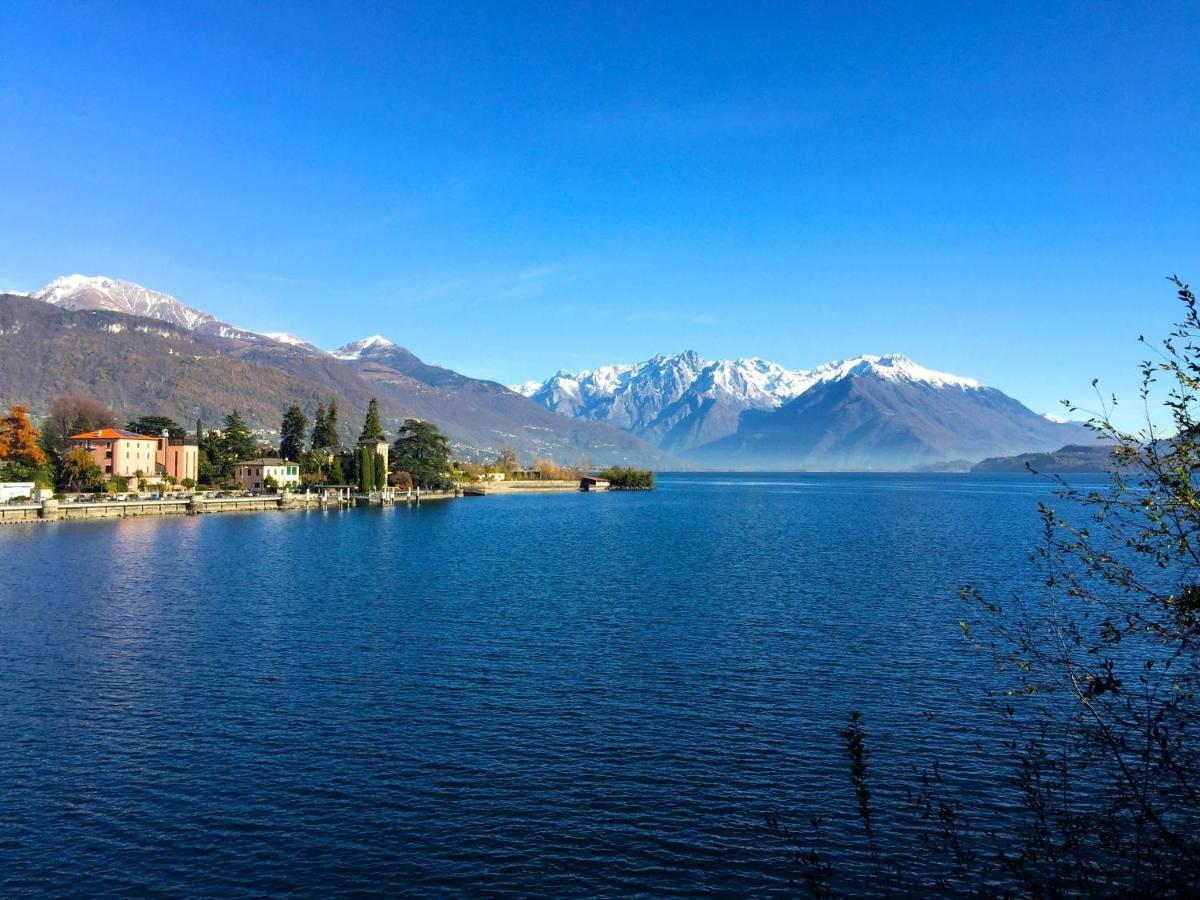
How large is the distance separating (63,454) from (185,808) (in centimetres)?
14428

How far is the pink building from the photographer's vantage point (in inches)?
5650

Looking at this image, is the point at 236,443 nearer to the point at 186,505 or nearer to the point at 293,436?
the point at 293,436

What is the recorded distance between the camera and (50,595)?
52.3 meters


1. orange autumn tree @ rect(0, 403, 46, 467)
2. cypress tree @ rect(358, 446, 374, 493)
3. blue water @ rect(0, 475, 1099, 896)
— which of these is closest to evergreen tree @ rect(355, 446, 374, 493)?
cypress tree @ rect(358, 446, 374, 493)

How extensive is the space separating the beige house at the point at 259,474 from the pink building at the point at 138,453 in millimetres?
7655

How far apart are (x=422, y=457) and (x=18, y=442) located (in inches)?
3218

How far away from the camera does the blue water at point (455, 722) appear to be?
1994 centimetres

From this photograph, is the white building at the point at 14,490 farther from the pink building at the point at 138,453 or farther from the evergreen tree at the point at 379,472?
the evergreen tree at the point at 379,472

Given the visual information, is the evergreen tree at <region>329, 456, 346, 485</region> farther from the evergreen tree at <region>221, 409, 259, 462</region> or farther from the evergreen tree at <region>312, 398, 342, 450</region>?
the evergreen tree at <region>221, 409, 259, 462</region>

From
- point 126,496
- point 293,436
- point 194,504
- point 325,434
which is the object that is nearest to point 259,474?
point 293,436

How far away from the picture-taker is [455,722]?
2881cm

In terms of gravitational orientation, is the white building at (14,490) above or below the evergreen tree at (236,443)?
below

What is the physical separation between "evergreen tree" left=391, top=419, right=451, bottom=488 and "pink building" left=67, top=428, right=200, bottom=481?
43.8 metres

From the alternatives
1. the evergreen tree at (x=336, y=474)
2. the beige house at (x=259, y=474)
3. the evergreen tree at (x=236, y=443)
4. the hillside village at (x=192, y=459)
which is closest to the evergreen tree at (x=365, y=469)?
the hillside village at (x=192, y=459)
